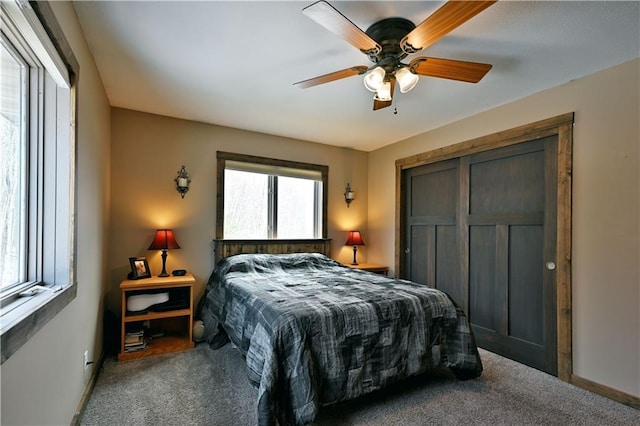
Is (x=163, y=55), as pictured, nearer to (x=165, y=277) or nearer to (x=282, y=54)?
(x=282, y=54)

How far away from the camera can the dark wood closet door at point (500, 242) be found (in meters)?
2.73

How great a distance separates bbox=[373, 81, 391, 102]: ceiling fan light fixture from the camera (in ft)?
6.79

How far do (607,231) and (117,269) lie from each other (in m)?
4.34

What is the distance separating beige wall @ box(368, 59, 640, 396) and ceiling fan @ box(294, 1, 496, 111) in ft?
3.76

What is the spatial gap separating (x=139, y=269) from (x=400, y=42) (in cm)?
303

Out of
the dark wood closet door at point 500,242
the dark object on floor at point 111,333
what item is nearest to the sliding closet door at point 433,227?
the dark wood closet door at point 500,242

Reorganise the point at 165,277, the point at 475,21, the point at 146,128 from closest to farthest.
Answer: the point at 475,21, the point at 165,277, the point at 146,128

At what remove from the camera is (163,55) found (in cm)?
225

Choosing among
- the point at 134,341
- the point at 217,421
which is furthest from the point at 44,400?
the point at 134,341

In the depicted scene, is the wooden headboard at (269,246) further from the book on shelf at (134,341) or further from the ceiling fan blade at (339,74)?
the ceiling fan blade at (339,74)

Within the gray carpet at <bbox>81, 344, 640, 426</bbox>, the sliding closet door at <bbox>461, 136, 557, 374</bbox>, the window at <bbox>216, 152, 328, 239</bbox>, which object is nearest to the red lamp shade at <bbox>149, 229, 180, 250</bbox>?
the window at <bbox>216, 152, 328, 239</bbox>

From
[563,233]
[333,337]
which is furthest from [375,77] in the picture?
[563,233]

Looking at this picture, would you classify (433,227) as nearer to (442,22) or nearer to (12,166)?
(442,22)

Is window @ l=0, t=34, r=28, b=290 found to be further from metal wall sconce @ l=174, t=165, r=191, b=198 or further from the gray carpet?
metal wall sconce @ l=174, t=165, r=191, b=198
